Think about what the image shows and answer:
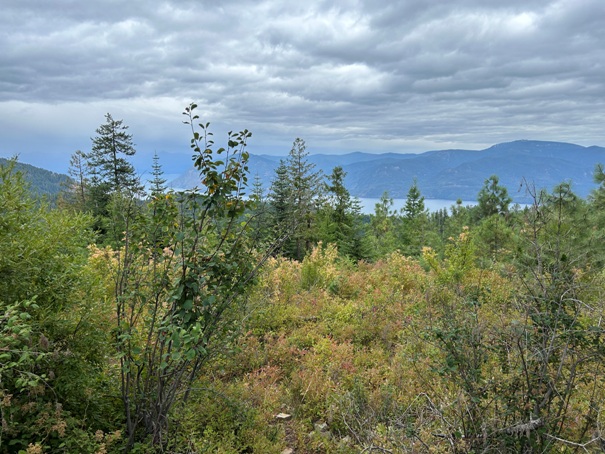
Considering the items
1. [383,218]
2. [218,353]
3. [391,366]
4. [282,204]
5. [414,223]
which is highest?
[282,204]

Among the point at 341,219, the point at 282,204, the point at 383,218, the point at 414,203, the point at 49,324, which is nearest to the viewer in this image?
the point at 49,324

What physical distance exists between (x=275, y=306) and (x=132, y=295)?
156 inches

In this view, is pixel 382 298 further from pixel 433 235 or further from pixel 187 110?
pixel 433 235

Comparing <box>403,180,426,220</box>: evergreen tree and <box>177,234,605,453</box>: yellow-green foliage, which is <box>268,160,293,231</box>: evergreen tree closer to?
<box>177,234,605,453</box>: yellow-green foliage

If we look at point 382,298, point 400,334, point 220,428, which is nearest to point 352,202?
point 382,298

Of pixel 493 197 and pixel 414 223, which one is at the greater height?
pixel 493 197

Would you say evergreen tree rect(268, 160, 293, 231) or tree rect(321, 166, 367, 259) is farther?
tree rect(321, 166, 367, 259)

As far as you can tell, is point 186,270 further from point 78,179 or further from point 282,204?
point 78,179

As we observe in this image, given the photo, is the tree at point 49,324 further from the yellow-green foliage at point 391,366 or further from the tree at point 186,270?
the yellow-green foliage at point 391,366

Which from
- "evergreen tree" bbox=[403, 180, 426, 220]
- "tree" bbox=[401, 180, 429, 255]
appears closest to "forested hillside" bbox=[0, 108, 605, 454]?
"tree" bbox=[401, 180, 429, 255]

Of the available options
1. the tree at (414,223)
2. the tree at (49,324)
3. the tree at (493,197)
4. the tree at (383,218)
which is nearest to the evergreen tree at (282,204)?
the tree at (49,324)

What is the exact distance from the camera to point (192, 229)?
Result: 9.87 feet

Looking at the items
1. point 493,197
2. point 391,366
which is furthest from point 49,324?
point 493,197

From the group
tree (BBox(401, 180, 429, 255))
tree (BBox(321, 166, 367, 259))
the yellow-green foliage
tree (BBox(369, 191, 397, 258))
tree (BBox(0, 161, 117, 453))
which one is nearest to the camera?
tree (BBox(0, 161, 117, 453))
